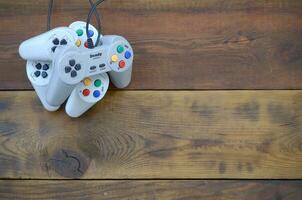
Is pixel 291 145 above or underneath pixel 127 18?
underneath

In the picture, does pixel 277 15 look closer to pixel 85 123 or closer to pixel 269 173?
pixel 269 173

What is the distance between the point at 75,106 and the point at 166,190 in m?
0.21

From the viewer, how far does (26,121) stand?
855 millimetres

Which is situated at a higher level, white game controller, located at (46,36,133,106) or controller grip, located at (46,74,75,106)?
white game controller, located at (46,36,133,106)

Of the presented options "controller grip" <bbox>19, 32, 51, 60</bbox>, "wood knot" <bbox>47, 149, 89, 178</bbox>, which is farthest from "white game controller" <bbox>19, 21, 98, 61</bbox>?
"wood knot" <bbox>47, 149, 89, 178</bbox>

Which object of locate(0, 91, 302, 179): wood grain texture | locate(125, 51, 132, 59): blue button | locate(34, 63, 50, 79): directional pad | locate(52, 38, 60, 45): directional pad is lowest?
locate(0, 91, 302, 179): wood grain texture

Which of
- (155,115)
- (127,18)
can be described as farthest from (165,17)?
(155,115)

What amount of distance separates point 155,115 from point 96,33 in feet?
0.57

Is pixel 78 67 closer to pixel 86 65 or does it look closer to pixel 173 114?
pixel 86 65

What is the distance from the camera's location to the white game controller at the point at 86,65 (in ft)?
2.41

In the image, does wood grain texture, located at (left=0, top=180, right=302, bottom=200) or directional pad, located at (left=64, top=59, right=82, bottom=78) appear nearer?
directional pad, located at (left=64, top=59, right=82, bottom=78)

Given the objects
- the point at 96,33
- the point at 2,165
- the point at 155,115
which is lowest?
the point at 2,165

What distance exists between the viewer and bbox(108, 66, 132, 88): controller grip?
802 millimetres

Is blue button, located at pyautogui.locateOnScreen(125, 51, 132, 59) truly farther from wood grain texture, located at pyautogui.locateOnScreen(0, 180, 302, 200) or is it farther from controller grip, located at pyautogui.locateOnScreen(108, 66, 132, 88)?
wood grain texture, located at pyautogui.locateOnScreen(0, 180, 302, 200)
